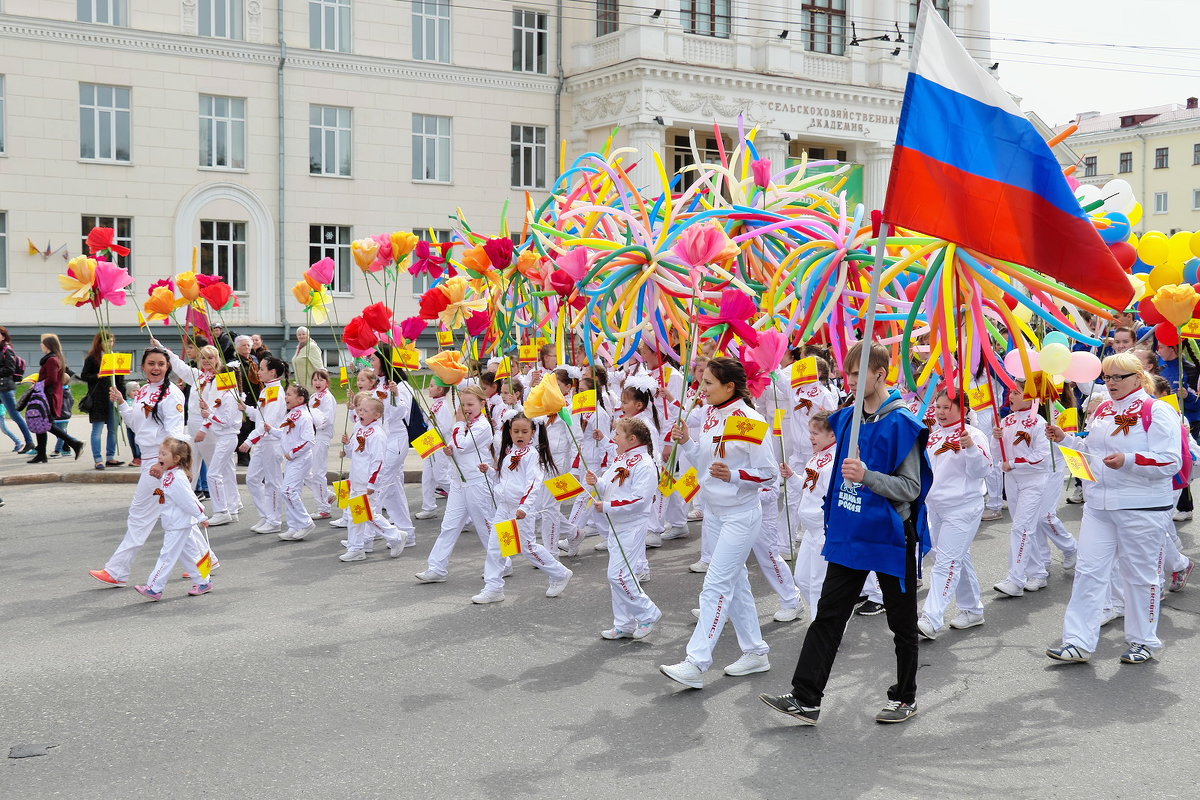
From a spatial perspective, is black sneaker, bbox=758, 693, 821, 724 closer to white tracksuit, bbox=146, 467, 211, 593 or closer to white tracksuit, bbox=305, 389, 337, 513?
white tracksuit, bbox=146, 467, 211, 593

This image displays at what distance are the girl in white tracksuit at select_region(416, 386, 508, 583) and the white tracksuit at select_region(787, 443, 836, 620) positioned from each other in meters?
2.11

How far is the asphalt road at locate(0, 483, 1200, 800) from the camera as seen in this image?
5.15m

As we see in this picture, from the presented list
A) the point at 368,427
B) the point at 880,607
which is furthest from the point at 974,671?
the point at 368,427

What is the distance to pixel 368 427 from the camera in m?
10.4

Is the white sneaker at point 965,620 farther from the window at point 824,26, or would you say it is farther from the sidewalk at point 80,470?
the window at point 824,26

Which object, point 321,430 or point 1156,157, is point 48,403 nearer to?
point 321,430

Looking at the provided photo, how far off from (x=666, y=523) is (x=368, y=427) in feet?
8.89

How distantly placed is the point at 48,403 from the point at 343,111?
1582cm

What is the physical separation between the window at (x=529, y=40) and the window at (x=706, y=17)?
352 centimetres

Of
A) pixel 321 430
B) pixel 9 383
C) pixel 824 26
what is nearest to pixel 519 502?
pixel 321 430

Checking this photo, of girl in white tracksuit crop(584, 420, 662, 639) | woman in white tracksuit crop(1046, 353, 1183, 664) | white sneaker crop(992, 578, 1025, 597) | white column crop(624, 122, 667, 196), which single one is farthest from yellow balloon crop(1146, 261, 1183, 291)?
white column crop(624, 122, 667, 196)

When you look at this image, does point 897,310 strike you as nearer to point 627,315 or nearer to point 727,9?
point 627,315

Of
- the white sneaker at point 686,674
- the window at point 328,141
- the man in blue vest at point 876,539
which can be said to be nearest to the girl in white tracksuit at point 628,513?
the white sneaker at point 686,674

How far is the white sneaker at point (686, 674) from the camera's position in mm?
6257
